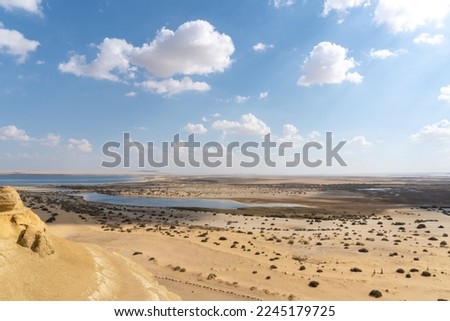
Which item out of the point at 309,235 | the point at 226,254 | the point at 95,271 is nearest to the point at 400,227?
the point at 309,235

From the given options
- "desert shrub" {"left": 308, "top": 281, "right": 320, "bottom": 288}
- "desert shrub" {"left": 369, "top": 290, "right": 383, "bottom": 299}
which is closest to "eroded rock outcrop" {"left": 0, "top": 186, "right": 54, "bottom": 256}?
"desert shrub" {"left": 308, "top": 281, "right": 320, "bottom": 288}

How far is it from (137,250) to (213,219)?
1082 inches

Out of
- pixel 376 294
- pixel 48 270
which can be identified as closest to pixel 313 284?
pixel 376 294

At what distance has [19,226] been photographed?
577 inches

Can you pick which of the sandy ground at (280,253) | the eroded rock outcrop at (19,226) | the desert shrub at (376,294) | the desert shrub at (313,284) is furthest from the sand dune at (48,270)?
the desert shrub at (376,294)

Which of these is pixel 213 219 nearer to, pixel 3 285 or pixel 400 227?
pixel 400 227

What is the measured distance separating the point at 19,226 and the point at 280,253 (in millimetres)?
24261

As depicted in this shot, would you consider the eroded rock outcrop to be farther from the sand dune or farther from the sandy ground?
the sandy ground

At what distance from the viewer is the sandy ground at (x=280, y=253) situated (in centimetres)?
2269

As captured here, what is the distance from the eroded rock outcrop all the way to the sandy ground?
28.5ft

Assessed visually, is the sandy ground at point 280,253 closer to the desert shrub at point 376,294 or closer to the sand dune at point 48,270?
the desert shrub at point 376,294

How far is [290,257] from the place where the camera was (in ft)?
105

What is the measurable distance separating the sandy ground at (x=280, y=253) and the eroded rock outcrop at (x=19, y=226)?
870 centimetres

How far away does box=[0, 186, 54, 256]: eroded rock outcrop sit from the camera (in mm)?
14023
